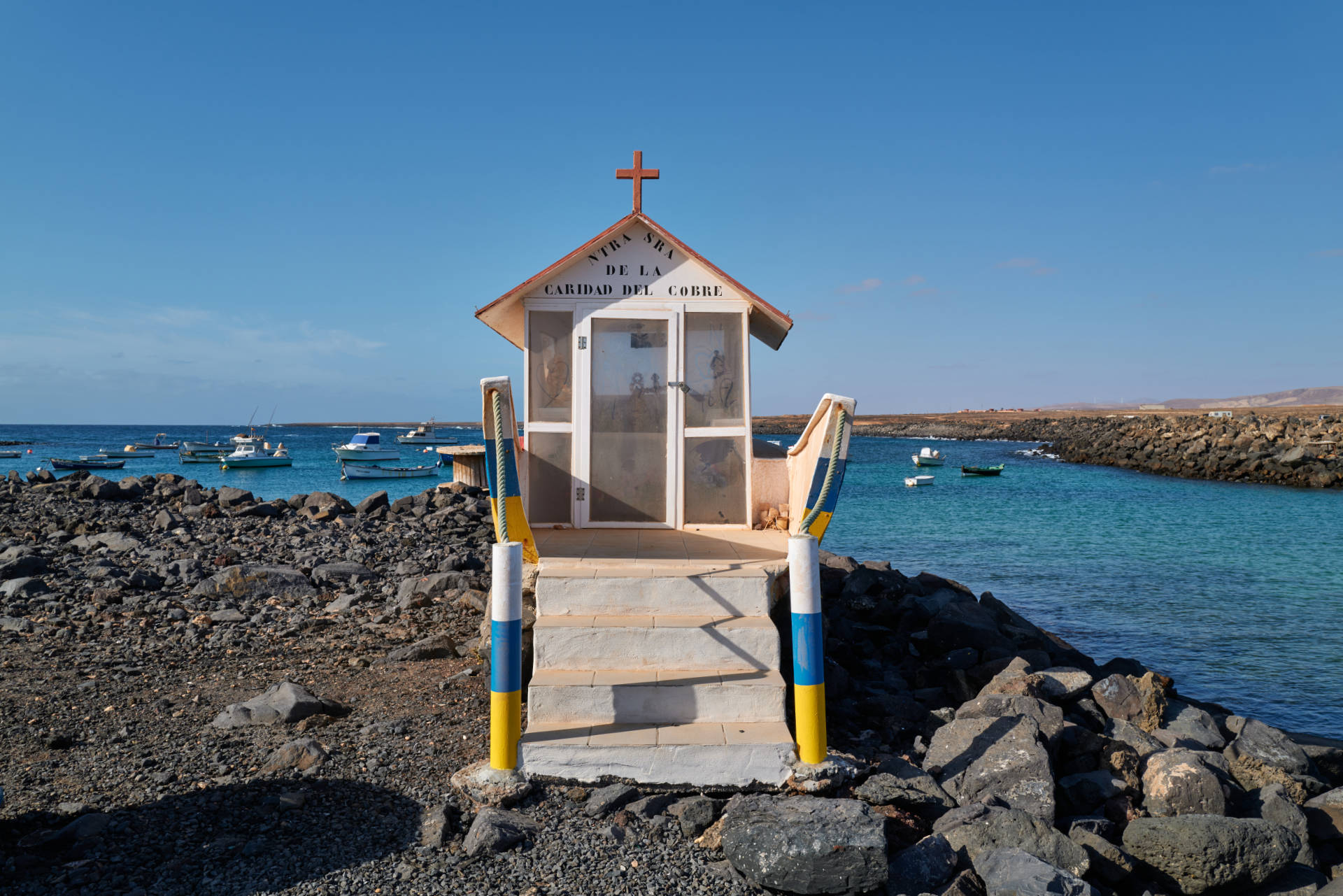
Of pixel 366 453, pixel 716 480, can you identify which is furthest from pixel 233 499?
pixel 366 453

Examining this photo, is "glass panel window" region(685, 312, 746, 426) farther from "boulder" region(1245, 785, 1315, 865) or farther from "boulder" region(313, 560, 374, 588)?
"boulder" region(313, 560, 374, 588)

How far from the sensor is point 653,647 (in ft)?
20.8

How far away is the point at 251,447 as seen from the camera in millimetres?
63281

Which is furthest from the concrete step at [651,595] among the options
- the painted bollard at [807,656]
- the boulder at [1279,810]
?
the boulder at [1279,810]

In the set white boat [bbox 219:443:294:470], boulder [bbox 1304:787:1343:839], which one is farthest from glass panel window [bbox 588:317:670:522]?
white boat [bbox 219:443:294:470]

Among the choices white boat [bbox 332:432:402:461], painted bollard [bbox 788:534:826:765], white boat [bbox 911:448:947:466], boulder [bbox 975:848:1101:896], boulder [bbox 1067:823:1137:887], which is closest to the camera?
boulder [bbox 975:848:1101:896]

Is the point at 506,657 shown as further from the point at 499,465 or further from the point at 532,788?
the point at 499,465

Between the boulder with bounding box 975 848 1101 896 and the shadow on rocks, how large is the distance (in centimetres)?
324

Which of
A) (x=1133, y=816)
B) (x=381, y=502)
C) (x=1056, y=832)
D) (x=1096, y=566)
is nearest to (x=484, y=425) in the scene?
(x=1056, y=832)

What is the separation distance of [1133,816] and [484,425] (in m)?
5.37

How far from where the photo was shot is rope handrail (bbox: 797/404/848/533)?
6348 millimetres

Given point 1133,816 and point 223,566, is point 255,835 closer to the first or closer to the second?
point 1133,816

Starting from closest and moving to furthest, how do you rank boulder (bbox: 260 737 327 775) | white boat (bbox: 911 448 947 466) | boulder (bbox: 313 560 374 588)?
boulder (bbox: 260 737 327 775) < boulder (bbox: 313 560 374 588) < white boat (bbox: 911 448 947 466)

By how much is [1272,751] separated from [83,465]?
2545 inches
